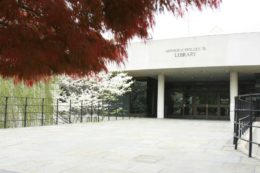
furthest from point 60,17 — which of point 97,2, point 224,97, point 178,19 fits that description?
point 224,97

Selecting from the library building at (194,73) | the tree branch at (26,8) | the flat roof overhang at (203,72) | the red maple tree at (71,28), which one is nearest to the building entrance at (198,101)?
the library building at (194,73)

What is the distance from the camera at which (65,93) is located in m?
17.6

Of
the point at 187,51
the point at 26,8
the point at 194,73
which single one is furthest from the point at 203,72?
the point at 26,8

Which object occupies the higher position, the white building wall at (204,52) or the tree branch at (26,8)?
the white building wall at (204,52)

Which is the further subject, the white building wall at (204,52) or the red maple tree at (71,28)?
the white building wall at (204,52)

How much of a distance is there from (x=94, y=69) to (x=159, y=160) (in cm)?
291

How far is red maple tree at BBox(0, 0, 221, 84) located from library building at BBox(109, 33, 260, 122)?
33.9 feet

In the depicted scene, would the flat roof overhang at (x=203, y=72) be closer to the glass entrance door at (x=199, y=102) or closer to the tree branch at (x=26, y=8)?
the glass entrance door at (x=199, y=102)

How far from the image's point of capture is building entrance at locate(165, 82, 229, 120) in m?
23.9

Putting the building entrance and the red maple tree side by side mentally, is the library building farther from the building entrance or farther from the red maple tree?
the red maple tree

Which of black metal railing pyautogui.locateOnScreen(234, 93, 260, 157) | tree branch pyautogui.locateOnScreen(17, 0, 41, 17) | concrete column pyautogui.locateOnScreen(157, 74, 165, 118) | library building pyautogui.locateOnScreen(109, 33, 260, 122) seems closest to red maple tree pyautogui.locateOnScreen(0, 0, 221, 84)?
tree branch pyautogui.locateOnScreen(17, 0, 41, 17)

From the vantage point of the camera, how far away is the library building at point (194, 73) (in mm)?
18078

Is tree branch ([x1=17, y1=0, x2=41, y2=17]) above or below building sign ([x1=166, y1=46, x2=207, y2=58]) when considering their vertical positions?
below

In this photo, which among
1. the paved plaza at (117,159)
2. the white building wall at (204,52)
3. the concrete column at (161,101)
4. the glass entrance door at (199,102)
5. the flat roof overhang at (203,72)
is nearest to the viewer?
the paved plaza at (117,159)
